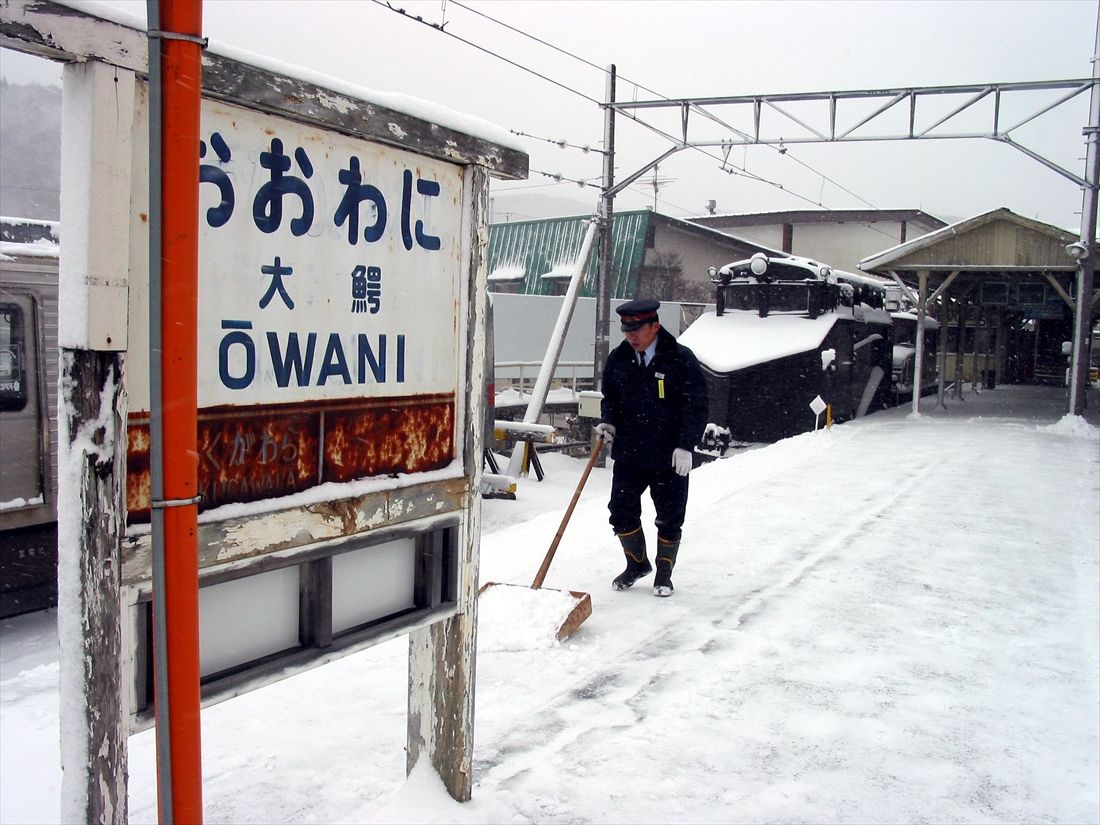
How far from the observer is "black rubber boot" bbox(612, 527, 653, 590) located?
5.30 metres

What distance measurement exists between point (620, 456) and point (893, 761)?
230 cm

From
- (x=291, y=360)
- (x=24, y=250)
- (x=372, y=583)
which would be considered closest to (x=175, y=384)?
(x=291, y=360)

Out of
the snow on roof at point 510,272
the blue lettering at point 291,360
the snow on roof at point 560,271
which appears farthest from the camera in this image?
the snow on roof at point 510,272

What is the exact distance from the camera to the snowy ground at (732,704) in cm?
300

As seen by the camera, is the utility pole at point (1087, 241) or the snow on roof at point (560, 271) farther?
the snow on roof at point (560, 271)

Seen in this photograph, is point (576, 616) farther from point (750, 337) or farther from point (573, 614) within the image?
point (750, 337)

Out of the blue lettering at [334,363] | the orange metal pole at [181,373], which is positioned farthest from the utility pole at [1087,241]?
the orange metal pole at [181,373]

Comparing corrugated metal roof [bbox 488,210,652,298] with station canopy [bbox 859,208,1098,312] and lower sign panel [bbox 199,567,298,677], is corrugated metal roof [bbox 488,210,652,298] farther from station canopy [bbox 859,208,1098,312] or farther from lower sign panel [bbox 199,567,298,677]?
lower sign panel [bbox 199,567,298,677]

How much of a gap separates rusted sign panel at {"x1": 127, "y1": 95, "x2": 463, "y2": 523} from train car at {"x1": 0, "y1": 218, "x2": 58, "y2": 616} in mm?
4813

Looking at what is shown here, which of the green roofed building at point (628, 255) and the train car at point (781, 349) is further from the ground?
the green roofed building at point (628, 255)

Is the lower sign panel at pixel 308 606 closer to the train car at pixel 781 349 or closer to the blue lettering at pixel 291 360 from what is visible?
the blue lettering at pixel 291 360

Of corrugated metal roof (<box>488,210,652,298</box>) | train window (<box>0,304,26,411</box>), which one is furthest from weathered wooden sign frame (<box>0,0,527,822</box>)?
corrugated metal roof (<box>488,210,652,298</box>)

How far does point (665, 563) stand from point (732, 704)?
1.48 metres

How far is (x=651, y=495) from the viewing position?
508 centimetres
